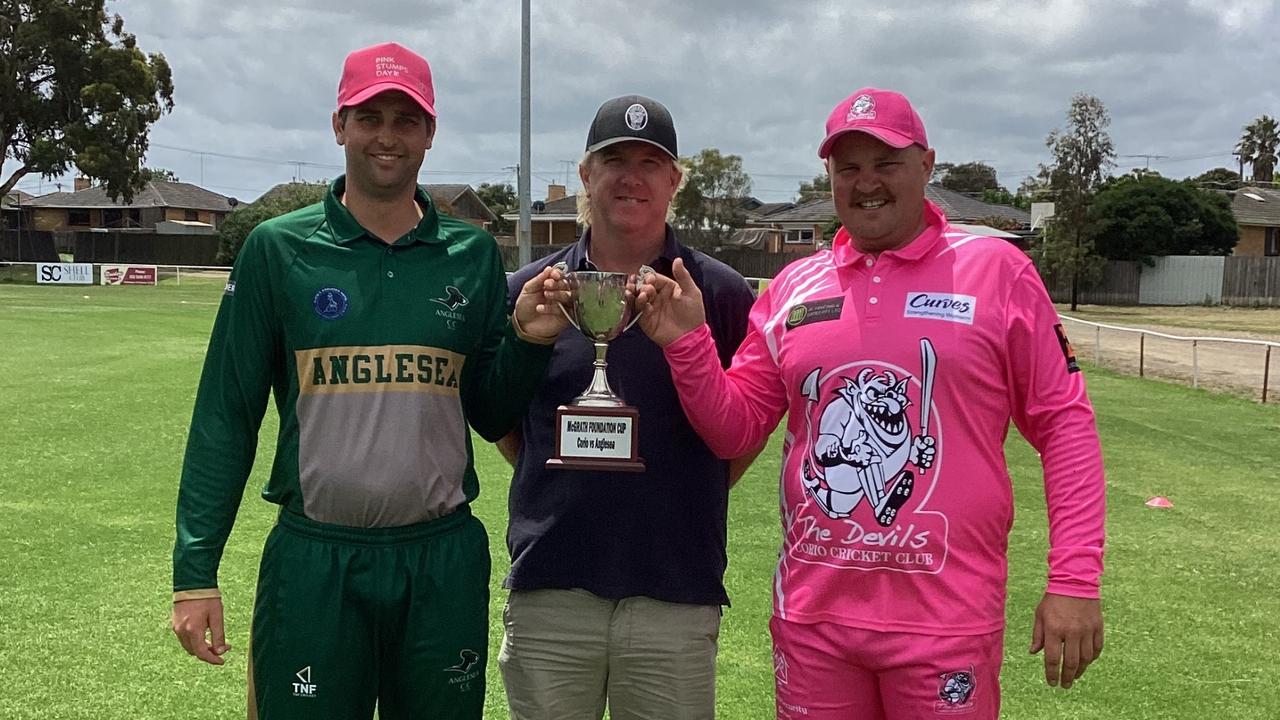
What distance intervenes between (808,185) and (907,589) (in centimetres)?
8414

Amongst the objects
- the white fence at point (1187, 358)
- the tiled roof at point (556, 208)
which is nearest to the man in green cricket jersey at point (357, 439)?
the white fence at point (1187, 358)

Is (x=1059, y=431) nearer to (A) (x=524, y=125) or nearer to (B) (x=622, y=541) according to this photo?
(B) (x=622, y=541)

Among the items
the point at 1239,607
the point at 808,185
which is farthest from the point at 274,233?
the point at 808,185

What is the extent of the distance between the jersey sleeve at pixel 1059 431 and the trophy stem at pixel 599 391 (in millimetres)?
987

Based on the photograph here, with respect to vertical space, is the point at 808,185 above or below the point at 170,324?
above

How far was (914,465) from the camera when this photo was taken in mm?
2514

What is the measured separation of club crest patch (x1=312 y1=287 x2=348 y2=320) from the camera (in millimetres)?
2660

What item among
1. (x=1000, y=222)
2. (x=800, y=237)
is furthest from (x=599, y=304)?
(x=800, y=237)

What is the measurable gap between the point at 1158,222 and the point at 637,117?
4577 centimetres

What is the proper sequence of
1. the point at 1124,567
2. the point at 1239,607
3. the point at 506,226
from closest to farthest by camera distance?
the point at 1239,607 → the point at 1124,567 → the point at 506,226

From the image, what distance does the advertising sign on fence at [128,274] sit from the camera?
39.5 m

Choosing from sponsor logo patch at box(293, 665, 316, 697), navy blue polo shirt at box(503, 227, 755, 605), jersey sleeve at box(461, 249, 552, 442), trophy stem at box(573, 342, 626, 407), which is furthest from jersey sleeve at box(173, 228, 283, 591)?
trophy stem at box(573, 342, 626, 407)

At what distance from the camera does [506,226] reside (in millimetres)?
74625

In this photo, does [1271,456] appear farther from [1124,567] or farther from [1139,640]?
[1139,640]
